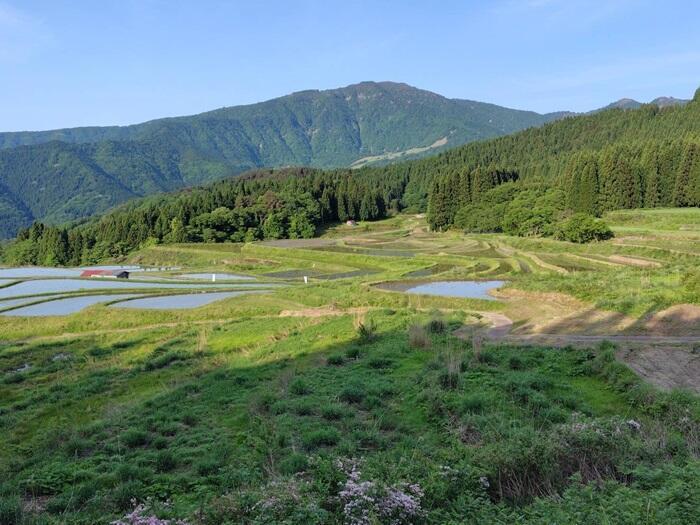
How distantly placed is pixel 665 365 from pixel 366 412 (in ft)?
33.1

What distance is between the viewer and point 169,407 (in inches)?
567

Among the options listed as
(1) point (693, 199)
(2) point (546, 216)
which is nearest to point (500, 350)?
(2) point (546, 216)

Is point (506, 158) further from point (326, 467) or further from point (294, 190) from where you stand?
point (326, 467)

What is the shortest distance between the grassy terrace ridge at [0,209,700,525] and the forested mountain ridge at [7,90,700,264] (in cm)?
5464

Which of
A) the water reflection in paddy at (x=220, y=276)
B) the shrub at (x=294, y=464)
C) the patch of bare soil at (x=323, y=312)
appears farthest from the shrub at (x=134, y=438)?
the water reflection in paddy at (x=220, y=276)

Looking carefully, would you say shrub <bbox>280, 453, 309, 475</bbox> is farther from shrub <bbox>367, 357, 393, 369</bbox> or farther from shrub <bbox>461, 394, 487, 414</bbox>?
shrub <bbox>367, 357, 393, 369</bbox>

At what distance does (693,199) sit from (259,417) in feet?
280

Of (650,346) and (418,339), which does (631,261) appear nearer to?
(650,346)

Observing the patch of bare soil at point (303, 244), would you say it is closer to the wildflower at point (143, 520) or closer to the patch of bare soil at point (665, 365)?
the patch of bare soil at point (665, 365)

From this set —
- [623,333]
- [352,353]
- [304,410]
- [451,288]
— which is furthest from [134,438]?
[451,288]

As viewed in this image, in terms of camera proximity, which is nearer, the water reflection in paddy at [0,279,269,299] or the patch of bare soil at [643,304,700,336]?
the patch of bare soil at [643,304,700,336]

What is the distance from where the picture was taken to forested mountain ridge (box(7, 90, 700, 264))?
3290 inches

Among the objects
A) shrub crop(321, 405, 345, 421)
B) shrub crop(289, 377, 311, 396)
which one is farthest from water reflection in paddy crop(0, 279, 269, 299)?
shrub crop(321, 405, 345, 421)

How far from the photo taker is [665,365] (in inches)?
650
